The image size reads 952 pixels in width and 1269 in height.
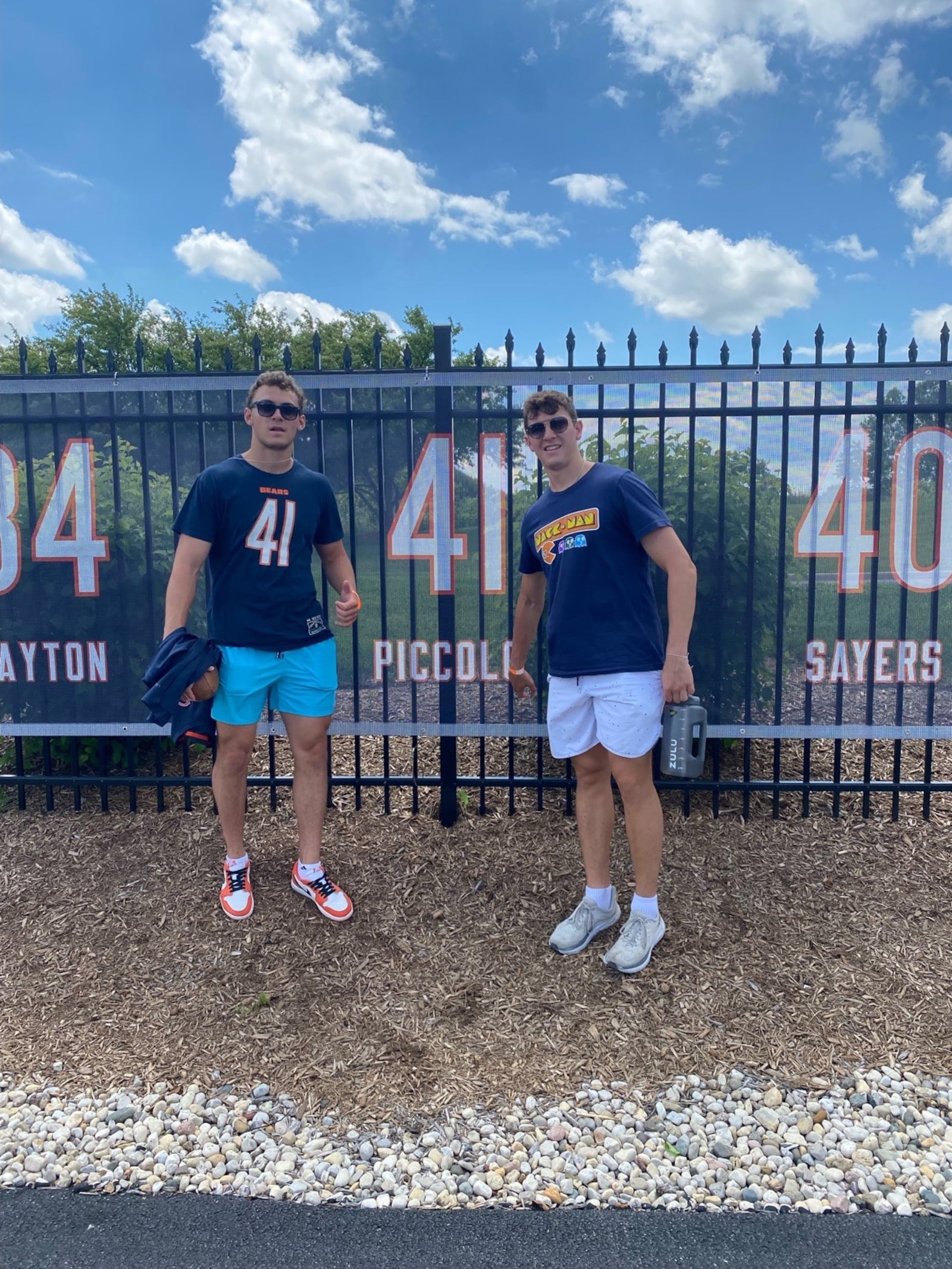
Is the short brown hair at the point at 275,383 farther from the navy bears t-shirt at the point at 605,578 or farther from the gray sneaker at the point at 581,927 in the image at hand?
the gray sneaker at the point at 581,927

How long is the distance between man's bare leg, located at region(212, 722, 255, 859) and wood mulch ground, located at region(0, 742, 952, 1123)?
0.42 m

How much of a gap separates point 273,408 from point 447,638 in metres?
1.38

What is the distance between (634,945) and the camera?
312 cm

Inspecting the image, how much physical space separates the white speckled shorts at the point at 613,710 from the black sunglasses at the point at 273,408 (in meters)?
1.41

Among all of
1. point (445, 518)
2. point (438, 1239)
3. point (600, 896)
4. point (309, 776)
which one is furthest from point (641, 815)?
point (445, 518)

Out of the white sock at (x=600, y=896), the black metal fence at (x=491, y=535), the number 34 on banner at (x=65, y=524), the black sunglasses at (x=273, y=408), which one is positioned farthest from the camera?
the number 34 on banner at (x=65, y=524)

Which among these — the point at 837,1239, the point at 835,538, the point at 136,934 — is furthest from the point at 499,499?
the point at 837,1239

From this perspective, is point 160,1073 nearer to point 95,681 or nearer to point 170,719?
point 170,719

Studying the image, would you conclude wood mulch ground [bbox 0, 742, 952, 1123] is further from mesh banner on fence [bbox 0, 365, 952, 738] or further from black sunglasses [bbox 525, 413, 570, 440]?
black sunglasses [bbox 525, 413, 570, 440]

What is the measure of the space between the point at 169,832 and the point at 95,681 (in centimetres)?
83

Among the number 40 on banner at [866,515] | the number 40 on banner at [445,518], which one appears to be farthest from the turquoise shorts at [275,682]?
the number 40 on banner at [866,515]

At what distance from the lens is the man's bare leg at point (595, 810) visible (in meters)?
3.13

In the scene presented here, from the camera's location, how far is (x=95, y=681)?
4.12 metres

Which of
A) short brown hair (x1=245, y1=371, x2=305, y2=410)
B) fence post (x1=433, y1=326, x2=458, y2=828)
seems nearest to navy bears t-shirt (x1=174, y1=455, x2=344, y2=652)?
short brown hair (x1=245, y1=371, x2=305, y2=410)
